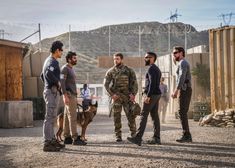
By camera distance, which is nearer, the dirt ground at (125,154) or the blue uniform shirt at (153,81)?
the dirt ground at (125,154)

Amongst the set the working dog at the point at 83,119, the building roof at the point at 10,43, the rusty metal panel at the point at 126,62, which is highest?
the building roof at the point at 10,43

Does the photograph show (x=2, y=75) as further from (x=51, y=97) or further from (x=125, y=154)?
(x=125, y=154)

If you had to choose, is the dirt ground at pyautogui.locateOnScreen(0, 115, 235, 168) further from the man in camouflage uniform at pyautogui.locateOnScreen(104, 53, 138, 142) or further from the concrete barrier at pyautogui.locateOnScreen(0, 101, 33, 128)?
the concrete barrier at pyautogui.locateOnScreen(0, 101, 33, 128)

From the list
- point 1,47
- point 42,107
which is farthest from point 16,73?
point 42,107

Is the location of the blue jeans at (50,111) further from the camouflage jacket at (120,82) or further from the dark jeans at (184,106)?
the dark jeans at (184,106)

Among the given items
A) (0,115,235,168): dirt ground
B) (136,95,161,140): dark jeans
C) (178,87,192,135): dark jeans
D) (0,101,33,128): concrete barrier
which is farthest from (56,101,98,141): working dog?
(0,101,33,128): concrete barrier

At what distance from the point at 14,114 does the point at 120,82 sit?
683 cm

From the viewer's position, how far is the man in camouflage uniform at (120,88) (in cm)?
962

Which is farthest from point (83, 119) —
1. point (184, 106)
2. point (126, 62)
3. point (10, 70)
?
point (126, 62)

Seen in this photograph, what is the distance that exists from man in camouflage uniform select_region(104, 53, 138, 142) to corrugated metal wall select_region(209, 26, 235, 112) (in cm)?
492

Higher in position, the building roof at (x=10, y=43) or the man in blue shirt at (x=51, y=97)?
the building roof at (x=10, y=43)

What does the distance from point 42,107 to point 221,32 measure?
919 centimetres

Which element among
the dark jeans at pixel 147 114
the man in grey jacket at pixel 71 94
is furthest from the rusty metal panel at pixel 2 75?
the dark jeans at pixel 147 114

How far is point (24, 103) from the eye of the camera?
1562cm
